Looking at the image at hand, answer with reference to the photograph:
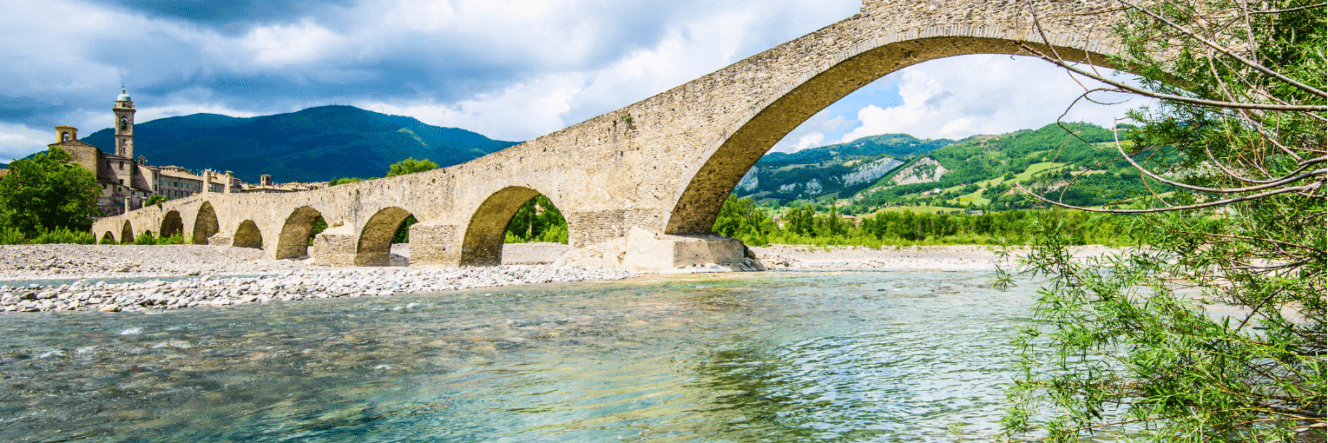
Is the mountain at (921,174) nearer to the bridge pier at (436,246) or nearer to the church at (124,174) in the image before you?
the bridge pier at (436,246)

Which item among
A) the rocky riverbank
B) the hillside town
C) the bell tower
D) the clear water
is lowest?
the clear water

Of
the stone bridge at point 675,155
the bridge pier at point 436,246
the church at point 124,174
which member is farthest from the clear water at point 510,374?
the church at point 124,174

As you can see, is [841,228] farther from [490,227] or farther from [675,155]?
[675,155]

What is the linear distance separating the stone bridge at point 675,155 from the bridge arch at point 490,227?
4 cm

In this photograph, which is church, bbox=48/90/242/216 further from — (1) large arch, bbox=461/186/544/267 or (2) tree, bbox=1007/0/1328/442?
(2) tree, bbox=1007/0/1328/442

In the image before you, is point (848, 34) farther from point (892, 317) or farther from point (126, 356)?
point (126, 356)

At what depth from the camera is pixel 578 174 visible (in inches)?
624

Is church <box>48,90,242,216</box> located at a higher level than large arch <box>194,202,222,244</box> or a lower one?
higher

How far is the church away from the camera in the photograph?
66438mm

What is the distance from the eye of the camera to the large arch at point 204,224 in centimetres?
3662

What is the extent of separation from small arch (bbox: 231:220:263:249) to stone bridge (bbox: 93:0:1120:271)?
1176 cm

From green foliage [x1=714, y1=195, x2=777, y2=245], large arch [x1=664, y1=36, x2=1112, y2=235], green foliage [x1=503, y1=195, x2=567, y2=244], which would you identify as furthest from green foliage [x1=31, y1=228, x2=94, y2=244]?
green foliage [x1=714, y1=195, x2=777, y2=245]

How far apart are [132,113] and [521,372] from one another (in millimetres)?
105224

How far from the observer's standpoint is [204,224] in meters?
37.6
